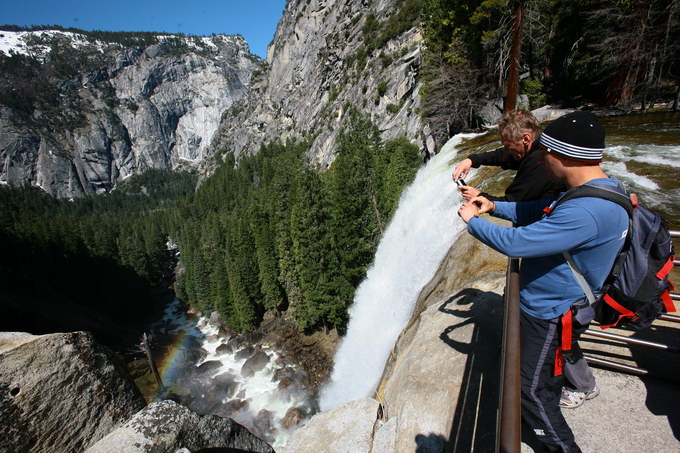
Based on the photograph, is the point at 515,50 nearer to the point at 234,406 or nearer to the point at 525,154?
the point at 525,154

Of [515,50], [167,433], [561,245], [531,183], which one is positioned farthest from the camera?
[515,50]

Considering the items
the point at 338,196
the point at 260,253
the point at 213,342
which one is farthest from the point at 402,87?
the point at 213,342

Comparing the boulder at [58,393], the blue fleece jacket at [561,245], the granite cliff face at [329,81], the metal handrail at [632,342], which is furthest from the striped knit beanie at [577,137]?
the granite cliff face at [329,81]

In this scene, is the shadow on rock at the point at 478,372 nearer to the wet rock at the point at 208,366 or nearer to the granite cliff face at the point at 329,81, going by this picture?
the granite cliff face at the point at 329,81

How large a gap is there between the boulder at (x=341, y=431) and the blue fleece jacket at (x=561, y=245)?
11.8 ft

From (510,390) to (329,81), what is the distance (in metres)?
97.8

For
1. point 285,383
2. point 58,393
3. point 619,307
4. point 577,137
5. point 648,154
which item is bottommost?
point 285,383

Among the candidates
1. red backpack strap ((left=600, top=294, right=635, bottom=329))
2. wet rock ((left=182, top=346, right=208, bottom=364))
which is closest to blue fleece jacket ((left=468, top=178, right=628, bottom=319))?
red backpack strap ((left=600, top=294, right=635, bottom=329))

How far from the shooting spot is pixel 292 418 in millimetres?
22047

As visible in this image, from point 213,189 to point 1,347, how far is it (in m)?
94.7

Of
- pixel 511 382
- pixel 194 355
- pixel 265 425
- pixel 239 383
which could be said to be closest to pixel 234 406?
pixel 239 383

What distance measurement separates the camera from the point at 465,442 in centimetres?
362

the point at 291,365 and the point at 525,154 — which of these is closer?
the point at 525,154

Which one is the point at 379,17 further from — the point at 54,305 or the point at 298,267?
the point at 54,305
